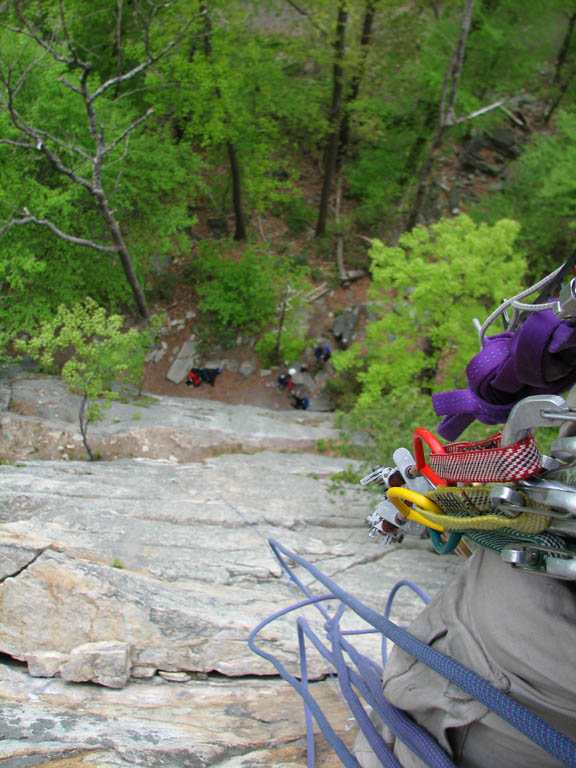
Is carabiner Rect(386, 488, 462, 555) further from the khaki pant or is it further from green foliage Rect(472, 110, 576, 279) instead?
green foliage Rect(472, 110, 576, 279)

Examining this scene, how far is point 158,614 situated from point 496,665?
3094mm

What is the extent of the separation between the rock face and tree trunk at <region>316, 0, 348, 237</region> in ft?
49.0

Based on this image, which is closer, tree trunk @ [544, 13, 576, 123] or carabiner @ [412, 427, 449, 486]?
carabiner @ [412, 427, 449, 486]

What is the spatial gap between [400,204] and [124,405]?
1367 centimetres

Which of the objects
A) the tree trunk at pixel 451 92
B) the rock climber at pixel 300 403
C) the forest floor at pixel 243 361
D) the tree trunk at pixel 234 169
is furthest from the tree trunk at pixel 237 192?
the rock climber at pixel 300 403

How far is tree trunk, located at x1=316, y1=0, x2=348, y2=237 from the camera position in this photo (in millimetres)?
16516

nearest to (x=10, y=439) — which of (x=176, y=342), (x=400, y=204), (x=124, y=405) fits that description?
(x=124, y=405)

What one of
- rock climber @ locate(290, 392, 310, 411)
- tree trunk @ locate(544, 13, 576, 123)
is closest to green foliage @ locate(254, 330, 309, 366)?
rock climber @ locate(290, 392, 310, 411)

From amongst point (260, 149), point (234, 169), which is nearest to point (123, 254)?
point (234, 169)

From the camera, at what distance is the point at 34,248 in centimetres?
1483

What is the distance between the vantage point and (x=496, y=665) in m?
1.63

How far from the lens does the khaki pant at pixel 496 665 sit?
1.55 meters

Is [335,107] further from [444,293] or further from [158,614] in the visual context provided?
[158,614]

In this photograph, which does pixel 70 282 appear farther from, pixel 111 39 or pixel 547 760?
pixel 547 760
